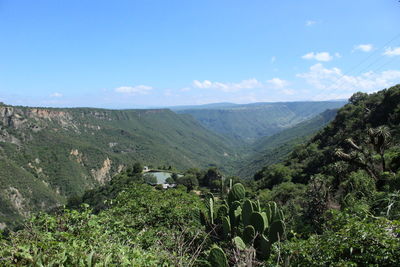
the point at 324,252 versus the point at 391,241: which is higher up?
the point at 391,241

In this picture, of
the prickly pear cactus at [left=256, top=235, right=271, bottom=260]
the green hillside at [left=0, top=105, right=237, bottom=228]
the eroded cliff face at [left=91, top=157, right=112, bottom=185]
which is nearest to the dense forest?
the prickly pear cactus at [left=256, top=235, right=271, bottom=260]

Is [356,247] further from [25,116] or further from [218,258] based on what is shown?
[25,116]

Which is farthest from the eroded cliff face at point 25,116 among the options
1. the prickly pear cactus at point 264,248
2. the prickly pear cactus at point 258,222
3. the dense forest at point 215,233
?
the prickly pear cactus at point 264,248

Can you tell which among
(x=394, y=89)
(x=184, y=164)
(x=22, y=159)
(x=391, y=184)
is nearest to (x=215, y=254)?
(x=391, y=184)

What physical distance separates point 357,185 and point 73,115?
186073 millimetres

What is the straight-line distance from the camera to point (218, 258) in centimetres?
628

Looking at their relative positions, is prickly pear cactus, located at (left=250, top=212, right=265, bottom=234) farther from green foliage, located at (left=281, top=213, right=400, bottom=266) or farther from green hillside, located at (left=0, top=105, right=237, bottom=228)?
green hillside, located at (left=0, top=105, right=237, bottom=228)

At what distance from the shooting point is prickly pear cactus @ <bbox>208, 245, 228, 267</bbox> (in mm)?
6199

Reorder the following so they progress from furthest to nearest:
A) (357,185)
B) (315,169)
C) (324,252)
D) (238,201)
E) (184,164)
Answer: (184,164), (315,169), (357,185), (238,201), (324,252)

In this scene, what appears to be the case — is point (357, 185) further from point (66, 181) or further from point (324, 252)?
point (66, 181)

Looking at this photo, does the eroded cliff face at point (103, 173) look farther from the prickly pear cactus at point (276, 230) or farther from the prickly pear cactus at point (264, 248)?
the prickly pear cactus at point (276, 230)

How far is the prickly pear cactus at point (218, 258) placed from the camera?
6199 millimetres

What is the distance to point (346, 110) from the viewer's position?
6112 cm

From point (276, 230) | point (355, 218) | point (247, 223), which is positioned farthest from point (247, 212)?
point (355, 218)
